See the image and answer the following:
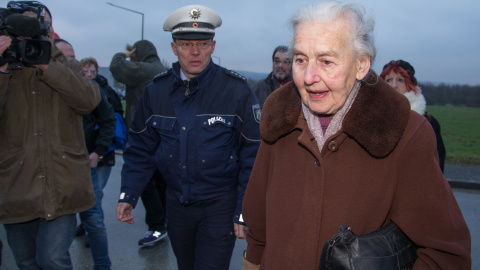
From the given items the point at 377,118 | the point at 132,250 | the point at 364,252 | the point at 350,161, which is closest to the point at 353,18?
the point at 377,118

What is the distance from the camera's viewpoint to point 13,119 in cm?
277

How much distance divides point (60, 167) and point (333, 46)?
2.05m

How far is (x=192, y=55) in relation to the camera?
2889 mm

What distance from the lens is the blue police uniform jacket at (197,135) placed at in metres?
2.75

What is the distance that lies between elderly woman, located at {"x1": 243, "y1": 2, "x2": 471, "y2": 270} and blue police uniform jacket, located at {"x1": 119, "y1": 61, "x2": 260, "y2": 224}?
1032mm

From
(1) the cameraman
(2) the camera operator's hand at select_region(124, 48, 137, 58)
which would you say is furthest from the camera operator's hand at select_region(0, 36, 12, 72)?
(2) the camera operator's hand at select_region(124, 48, 137, 58)

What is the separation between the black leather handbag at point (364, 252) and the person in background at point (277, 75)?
452cm

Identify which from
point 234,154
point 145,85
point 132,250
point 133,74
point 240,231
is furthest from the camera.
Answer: point 145,85

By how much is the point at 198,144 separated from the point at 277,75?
3484mm

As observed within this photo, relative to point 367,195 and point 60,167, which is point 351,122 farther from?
point 60,167

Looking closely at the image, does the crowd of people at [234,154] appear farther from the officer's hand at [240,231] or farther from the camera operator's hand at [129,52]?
the camera operator's hand at [129,52]

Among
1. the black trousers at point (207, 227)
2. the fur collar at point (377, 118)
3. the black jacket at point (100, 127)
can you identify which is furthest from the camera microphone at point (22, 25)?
the fur collar at point (377, 118)

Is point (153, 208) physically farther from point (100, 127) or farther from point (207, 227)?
point (207, 227)

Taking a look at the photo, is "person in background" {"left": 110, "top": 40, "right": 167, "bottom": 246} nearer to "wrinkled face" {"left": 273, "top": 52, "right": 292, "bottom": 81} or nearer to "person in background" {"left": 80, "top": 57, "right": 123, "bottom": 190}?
"person in background" {"left": 80, "top": 57, "right": 123, "bottom": 190}
